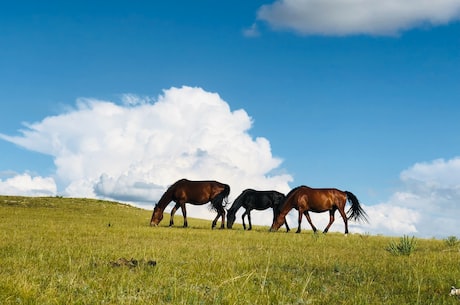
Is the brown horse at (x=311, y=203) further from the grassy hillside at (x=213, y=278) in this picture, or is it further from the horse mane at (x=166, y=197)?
the grassy hillside at (x=213, y=278)

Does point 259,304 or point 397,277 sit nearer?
point 259,304

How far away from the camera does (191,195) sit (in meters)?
26.6

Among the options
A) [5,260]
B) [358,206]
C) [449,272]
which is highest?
[358,206]

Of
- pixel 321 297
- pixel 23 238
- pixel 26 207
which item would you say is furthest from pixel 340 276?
pixel 26 207

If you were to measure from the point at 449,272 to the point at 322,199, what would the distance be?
15.9 m

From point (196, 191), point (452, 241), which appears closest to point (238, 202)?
point (196, 191)

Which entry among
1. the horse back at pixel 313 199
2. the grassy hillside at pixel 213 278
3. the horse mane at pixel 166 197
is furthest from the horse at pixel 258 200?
the grassy hillside at pixel 213 278

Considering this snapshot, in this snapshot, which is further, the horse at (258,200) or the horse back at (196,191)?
the horse at (258,200)

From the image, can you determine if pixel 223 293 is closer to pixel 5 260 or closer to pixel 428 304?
pixel 428 304

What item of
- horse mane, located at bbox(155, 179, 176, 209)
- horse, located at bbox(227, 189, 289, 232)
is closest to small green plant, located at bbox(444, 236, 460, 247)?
horse, located at bbox(227, 189, 289, 232)

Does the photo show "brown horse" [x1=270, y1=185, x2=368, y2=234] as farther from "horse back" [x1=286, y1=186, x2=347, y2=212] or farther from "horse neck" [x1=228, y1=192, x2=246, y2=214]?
"horse neck" [x1=228, y1=192, x2=246, y2=214]

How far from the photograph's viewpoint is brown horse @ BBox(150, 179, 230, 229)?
2642cm

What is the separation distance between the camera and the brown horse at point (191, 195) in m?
26.4

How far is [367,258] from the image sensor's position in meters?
11.2
